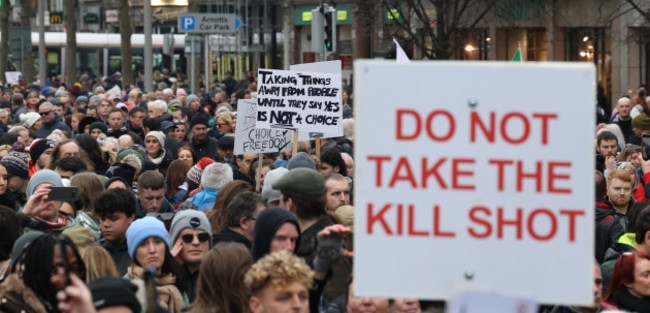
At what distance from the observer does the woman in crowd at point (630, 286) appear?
6793 mm

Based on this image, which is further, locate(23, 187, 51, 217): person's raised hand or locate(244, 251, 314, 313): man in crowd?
locate(23, 187, 51, 217): person's raised hand

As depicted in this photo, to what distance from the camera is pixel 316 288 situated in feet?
19.4

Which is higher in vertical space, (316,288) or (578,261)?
(578,261)

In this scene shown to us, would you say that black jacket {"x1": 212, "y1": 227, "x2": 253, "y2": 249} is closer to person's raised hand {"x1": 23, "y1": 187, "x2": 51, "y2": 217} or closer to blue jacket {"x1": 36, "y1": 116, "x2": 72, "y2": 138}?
person's raised hand {"x1": 23, "y1": 187, "x2": 51, "y2": 217}

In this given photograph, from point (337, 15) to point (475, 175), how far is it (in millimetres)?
44350

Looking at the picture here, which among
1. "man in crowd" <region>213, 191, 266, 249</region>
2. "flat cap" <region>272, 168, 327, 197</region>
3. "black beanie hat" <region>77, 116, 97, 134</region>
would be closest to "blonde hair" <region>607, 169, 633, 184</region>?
"man in crowd" <region>213, 191, 266, 249</region>

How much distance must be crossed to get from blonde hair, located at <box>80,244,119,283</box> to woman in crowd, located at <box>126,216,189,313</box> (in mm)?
522

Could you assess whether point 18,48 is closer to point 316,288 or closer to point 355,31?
point 355,31

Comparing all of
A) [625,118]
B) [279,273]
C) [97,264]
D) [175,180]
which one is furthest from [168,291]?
[625,118]

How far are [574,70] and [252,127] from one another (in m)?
8.58

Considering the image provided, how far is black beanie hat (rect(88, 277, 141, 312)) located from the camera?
472 cm

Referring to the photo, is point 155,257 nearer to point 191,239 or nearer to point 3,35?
point 191,239

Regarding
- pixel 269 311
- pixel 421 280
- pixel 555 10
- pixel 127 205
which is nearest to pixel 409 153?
pixel 421 280

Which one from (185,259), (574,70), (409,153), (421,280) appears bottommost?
(185,259)
